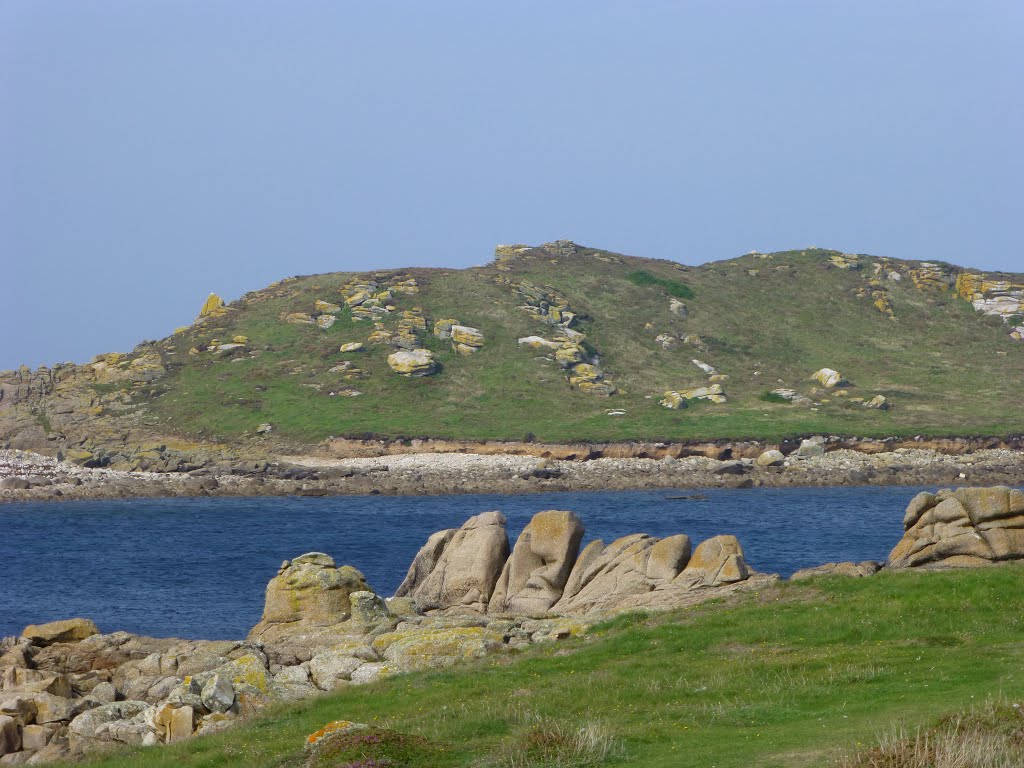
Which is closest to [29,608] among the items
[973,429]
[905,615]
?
[905,615]

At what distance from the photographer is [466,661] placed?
3206 centimetres

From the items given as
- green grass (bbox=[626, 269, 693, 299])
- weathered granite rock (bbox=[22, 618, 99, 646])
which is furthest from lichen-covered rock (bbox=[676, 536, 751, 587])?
green grass (bbox=[626, 269, 693, 299])

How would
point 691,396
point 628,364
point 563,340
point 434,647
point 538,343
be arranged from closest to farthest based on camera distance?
point 434,647, point 691,396, point 538,343, point 628,364, point 563,340

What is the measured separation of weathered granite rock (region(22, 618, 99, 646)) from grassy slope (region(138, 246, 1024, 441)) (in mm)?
87026

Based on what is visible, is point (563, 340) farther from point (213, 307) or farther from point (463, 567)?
point (463, 567)

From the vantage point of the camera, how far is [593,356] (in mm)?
150375

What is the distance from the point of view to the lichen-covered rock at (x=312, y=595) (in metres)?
40.6

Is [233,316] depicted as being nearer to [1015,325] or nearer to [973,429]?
[973,429]

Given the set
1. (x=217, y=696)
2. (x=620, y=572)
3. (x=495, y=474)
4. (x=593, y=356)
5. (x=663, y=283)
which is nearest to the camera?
(x=217, y=696)

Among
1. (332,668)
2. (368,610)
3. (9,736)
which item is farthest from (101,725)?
(368,610)

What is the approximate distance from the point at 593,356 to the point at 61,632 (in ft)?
377

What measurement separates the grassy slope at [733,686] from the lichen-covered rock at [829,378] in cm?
11645

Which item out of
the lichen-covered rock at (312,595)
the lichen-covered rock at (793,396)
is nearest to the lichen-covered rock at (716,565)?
the lichen-covered rock at (312,595)

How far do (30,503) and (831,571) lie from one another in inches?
3410
